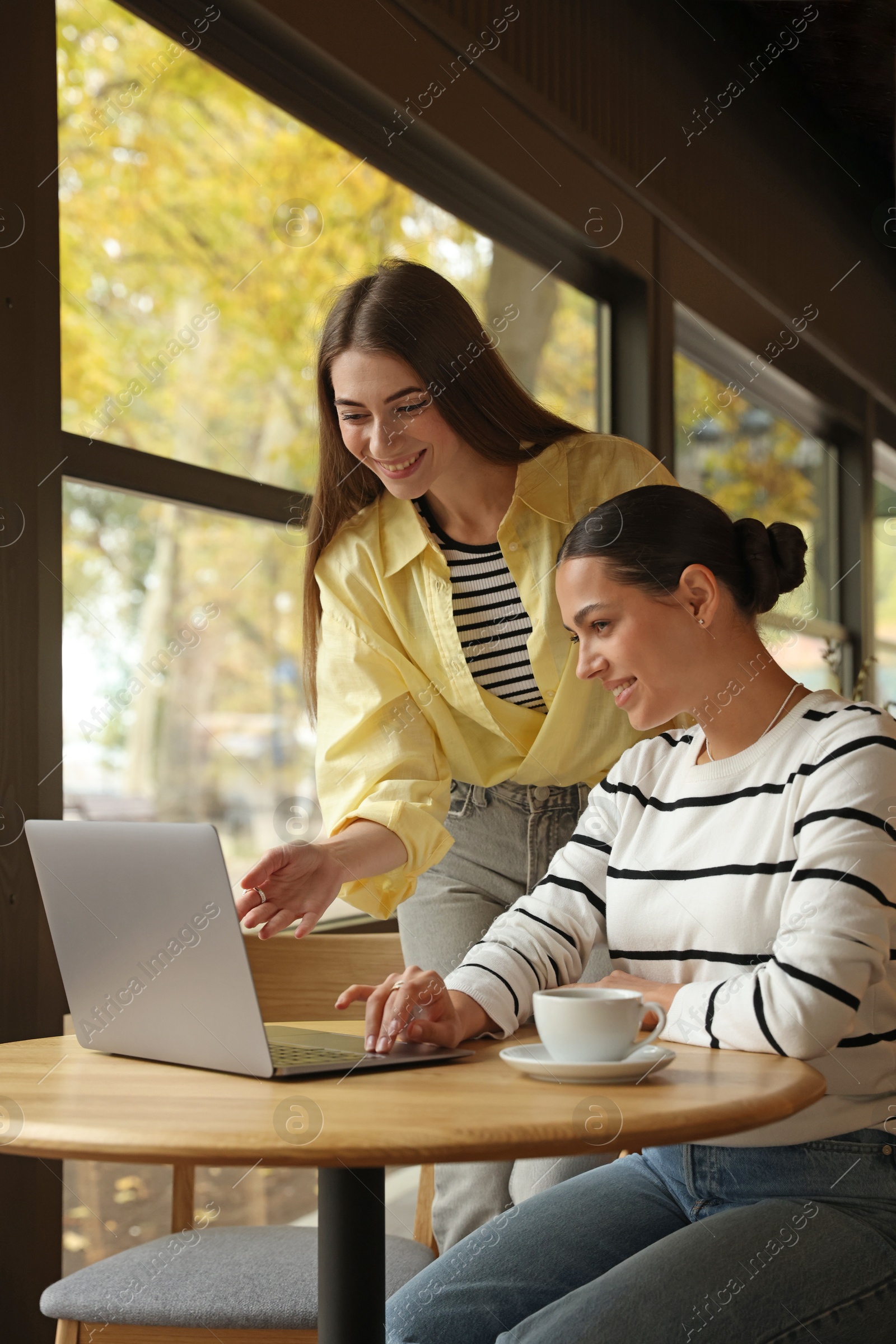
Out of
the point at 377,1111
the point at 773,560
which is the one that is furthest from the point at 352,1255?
the point at 773,560

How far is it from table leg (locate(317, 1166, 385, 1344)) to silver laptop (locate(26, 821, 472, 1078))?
3.5 inches

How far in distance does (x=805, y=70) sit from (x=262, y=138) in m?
1.71

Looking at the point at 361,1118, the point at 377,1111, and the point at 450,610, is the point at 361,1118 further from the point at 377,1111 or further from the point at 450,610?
the point at 450,610

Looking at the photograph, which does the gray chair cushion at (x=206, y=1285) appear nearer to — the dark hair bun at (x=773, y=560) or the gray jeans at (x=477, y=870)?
the gray jeans at (x=477, y=870)

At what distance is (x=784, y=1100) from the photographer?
85cm

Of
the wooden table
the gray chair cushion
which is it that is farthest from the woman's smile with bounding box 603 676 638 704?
the gray chair cushion

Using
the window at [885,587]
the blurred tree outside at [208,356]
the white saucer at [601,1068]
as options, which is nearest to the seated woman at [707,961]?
the white saucer at [601,1068]

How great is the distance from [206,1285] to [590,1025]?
1.97 ft

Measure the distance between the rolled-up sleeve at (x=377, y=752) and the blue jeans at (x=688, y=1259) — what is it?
49 centimetres

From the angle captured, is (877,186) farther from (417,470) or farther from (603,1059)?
(603,1059)

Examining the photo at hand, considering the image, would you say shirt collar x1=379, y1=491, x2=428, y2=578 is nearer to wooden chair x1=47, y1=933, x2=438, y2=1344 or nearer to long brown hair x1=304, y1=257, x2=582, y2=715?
long brown hair x1=304, y1=257, x2=582, y2=715

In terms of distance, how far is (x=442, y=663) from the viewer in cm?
176

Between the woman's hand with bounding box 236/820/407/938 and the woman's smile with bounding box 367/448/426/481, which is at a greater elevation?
the woman's smile with bounding box 367/448/426/481

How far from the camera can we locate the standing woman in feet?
5.34
